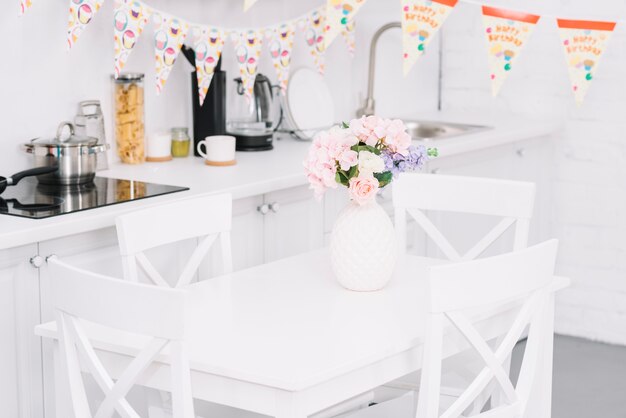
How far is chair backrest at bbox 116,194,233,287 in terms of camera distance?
2.34 metres

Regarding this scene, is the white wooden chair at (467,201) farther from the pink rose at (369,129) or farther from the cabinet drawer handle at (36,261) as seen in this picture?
the cabinet drawer handle at (36,261)

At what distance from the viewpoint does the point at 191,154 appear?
3422 millimetres

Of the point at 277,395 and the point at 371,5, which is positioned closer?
the point at 277,395

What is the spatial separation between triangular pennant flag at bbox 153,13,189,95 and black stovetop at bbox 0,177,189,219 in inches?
14.0

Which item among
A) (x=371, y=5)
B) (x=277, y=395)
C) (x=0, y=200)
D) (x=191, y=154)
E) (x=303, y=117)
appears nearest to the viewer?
(x=277, y=395)

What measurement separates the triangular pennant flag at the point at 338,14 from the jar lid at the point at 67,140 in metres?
0.85

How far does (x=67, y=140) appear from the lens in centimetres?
276

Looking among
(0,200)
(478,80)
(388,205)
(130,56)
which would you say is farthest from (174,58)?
(478,80)

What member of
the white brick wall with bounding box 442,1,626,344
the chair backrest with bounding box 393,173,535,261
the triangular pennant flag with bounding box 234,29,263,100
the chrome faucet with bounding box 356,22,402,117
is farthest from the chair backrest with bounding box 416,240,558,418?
the white brick wall with bounding box 442,1,626,344

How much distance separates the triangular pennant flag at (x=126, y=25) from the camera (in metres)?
2.92

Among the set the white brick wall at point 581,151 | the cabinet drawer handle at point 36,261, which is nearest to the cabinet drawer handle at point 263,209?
the cabinet drawer handle at point 36,261

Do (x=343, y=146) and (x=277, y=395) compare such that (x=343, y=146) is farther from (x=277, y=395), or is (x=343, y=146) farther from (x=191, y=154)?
(x=191, y=154)

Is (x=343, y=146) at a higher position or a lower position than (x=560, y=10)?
lower

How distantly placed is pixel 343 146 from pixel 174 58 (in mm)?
1074
